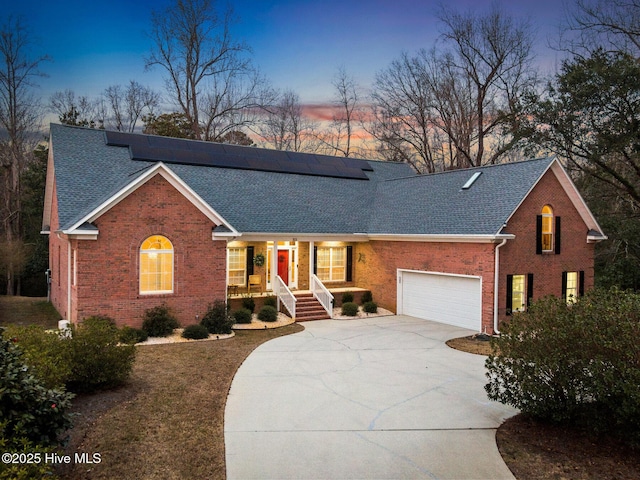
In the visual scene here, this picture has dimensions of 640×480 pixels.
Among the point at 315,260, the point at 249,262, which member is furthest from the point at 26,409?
the point at 315,260

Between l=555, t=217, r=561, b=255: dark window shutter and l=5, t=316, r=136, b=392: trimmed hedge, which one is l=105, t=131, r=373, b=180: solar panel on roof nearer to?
l=555, t=217, r=561, b=255: dark window shutter

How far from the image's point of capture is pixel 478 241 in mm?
16234

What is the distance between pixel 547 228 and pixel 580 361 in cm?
1265

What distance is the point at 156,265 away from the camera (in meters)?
15.4

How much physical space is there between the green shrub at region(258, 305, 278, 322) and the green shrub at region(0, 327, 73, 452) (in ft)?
38.2

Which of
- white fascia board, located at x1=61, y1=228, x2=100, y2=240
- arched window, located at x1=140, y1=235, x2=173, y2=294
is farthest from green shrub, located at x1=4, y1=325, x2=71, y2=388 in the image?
arched window, located at x1=140, y1=235, x2=173, y2=294

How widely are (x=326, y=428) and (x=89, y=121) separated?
114 ft

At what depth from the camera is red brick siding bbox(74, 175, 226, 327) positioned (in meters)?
14.3

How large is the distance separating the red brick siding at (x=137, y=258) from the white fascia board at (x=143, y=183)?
0.14 m

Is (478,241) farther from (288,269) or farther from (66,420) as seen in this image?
(66,420)

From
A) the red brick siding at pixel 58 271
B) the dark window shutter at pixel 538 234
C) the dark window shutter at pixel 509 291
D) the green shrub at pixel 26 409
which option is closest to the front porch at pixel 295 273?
the red brick siding at pixel 58 271

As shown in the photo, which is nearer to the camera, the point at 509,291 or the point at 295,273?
the point at 509,291

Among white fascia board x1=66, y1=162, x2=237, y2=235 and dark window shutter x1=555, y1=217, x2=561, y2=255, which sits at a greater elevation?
white fascia board x1=66, y1=162, x2=237, y2=235

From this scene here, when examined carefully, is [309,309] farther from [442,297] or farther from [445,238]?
[445,238]
